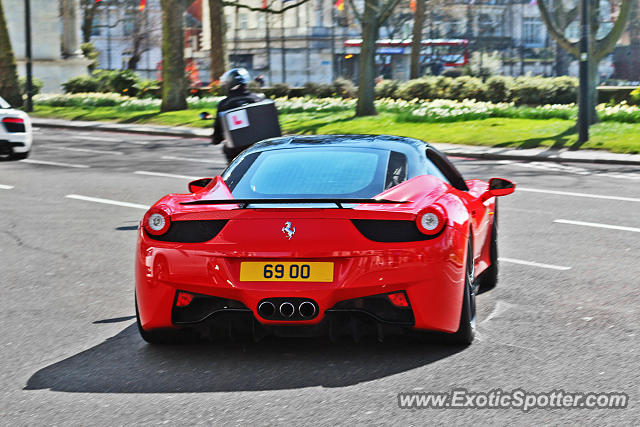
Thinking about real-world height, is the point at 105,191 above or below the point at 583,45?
below

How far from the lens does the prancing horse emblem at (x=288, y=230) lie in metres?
5.74

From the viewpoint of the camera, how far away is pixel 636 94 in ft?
99.9

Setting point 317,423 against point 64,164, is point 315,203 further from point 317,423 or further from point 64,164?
point 64,164

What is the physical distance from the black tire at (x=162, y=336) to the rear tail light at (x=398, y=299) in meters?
1.25

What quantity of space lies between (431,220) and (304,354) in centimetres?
103

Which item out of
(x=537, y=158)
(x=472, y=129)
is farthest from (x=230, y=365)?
(x=472, y=129)

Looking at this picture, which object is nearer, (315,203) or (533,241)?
(315,203)

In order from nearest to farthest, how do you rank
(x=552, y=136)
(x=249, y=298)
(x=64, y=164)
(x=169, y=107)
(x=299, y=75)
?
(x=249, y=298) < (x=64, y=164) < (x=552, y=136) < (x=169, y=107) < (x=299, y=75)

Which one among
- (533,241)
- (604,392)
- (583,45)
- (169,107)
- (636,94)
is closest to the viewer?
(604,392)

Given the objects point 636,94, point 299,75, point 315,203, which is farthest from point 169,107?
point 299,75

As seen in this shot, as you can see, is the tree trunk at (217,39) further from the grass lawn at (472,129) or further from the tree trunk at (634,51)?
the tree trunk at (634,51)

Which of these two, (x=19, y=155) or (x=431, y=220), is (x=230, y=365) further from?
(x=19, y=155)

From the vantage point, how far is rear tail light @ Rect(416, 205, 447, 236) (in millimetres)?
5793

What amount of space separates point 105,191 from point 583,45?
11549 mm
